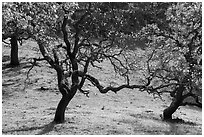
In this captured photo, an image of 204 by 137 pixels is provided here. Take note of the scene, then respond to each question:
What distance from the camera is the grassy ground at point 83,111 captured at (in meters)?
15.9

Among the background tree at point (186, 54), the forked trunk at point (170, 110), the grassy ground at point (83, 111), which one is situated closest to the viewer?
the grassy ground at point (83, 111)

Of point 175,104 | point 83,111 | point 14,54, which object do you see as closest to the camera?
point 175,104

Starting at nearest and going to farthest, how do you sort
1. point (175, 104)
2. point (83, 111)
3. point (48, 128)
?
1. point (48, 128)
2. point (175, 104)
3. point (83, 111)

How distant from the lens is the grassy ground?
1586cm

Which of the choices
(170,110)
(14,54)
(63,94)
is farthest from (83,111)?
(14,54)

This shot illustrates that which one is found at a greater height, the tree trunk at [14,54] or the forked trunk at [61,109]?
the tree trunk at [14,54]

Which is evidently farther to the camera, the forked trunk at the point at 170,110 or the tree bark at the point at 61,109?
the forked trunk at the point at 170,110

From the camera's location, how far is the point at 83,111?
2086 centimetres

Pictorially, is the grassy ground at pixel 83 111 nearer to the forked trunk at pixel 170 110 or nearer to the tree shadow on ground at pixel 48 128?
the tree shadow on ground at pixel 48 128

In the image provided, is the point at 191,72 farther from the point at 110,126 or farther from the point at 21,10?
the point at 21,10

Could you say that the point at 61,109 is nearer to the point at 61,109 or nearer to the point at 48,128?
the point at 61,109

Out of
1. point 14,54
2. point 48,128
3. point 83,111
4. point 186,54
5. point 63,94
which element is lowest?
point 48,128

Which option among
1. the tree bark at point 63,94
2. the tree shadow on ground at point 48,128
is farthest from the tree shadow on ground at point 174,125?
the tree shadow on ground at point 48,128

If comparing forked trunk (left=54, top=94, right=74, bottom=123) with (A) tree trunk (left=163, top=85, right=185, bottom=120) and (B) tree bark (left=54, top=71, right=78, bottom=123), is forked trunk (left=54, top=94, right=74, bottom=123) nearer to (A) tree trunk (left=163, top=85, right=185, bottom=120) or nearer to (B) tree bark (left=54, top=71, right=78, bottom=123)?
(B) tree bark (left=54, top=71, right=78, bottom=123)
